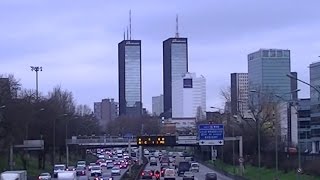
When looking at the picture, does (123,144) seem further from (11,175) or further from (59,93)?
(11,175)

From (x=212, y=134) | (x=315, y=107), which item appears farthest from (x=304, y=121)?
(x=212, y=134)

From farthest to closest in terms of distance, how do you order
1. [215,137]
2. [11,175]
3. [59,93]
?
[59,93] < [215,137] < [11,175]

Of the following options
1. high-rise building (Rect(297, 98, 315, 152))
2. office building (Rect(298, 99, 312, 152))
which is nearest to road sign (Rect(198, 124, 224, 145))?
office building (Rect(298, 99, 312, 152))

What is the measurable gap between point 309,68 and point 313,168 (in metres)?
103

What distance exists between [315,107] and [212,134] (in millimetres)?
79051

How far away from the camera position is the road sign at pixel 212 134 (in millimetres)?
85938

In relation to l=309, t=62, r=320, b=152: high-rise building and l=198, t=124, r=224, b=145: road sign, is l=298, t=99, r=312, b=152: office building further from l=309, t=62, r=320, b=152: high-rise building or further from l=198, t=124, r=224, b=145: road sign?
l=198, t=124, r=224, b=145: road sign

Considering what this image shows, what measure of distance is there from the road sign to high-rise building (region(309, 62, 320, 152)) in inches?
2692

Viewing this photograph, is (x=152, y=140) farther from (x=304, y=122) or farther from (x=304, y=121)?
(x=304, y=121)

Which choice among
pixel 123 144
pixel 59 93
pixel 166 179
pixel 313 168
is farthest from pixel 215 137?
pixel 59 93

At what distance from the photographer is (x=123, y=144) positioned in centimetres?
14362

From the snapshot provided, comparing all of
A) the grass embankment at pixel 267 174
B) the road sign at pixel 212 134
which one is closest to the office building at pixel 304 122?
the grass embankment at pixel 267 174

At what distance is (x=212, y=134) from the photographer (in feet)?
283

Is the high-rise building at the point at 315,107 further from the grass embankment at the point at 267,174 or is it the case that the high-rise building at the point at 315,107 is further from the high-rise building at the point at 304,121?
the grass embankment at the point at 267,174
